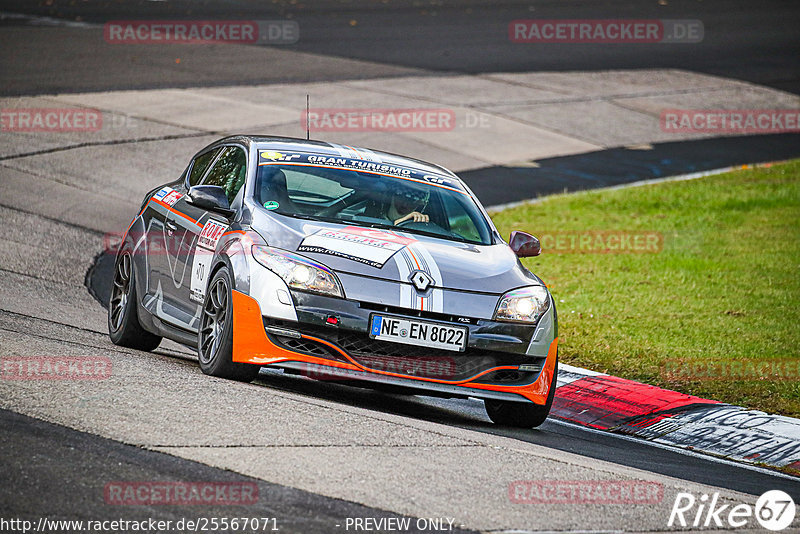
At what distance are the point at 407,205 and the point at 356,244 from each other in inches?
40.0

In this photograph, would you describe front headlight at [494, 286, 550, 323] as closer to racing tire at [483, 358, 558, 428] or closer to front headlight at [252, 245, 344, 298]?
racing tire at [483, 358, 558, 428]

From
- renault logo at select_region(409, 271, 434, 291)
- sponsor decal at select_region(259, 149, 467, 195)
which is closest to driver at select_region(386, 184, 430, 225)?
sponsor decal at select_region(259, 149, 467, 195)

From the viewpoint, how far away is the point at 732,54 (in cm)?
3150

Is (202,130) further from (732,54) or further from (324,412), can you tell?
(732,54)

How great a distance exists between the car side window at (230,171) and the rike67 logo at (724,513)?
12.5 feet

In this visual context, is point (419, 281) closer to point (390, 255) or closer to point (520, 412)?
point (390, 255)

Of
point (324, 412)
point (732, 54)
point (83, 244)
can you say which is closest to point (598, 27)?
point (732, 54)

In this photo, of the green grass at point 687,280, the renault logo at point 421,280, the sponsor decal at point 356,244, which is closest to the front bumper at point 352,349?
the renault logo at point 421,280

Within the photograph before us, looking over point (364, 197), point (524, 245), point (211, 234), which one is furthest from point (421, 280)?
point (211, 234)

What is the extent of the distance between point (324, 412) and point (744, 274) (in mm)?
7987

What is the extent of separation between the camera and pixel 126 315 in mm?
8758

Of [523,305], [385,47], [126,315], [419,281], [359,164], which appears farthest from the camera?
[385,47]

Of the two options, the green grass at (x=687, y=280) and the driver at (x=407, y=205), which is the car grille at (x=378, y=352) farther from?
the green grass at (x=687, y=280)

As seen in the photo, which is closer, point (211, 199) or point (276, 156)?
point (211, 199)
